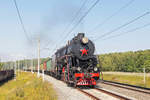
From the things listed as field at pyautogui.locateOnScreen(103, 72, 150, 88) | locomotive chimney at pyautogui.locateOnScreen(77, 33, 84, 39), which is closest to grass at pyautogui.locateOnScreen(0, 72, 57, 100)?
locomotive chimney at pyautogui.locateOnScreen(77, 33, 84, 39)

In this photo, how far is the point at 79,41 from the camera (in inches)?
675

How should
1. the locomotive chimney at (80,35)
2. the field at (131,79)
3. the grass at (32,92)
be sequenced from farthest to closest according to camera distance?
1. the field at (131,79)
2. the locomotive chimney at (80,35)
3. the grass at (32,92)

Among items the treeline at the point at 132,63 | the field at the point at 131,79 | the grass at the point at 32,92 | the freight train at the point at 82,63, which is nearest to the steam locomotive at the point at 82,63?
the freight train at the point at 82,63

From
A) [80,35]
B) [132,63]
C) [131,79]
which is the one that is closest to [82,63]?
[80,35]

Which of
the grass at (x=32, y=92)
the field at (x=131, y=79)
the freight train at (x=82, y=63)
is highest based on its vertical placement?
the freight train at (x=82, y=63)

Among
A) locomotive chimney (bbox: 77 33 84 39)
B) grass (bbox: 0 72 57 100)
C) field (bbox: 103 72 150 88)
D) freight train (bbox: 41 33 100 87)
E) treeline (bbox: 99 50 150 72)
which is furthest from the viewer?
treeline (bbox: 99 50 150 72)

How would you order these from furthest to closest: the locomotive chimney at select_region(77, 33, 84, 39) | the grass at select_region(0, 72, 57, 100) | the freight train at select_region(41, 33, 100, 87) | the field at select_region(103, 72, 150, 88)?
the field at select_region(103, 72, 150, 88), the locomotive chimney at select_region(77, 33, 84, 39), the freight train at select_region(41, 33, 100, 87), the grass at select_region(0, 72, 57, 100)

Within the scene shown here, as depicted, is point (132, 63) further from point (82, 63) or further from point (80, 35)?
point (82, 63)

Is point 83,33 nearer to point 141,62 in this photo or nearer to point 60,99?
point 60,99

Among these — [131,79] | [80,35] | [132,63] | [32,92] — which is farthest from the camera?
[132,63]

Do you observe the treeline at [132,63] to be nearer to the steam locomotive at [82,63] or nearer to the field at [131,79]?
the field at [131,79]

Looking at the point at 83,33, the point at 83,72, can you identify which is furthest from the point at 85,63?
the point at 83,33

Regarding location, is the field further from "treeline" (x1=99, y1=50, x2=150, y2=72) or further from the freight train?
"treeline" (x1=99, y1=50, x2=150, y2=72)

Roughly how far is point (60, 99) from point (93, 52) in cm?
647
